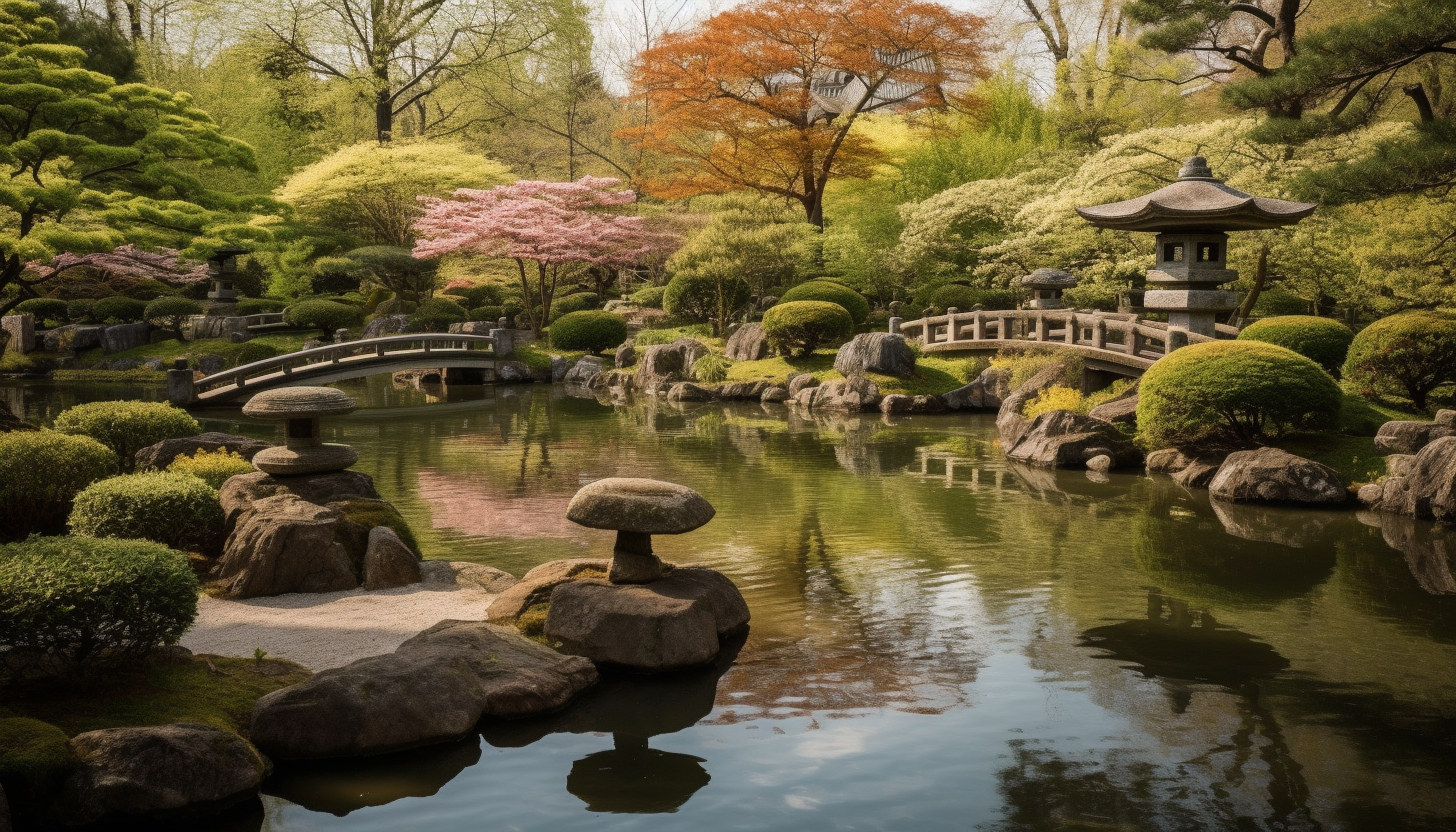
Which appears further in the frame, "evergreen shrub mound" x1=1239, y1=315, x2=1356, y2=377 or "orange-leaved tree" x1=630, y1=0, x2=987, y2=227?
"orange-leaved tree" x1=630, y1=0, x2=987, y2=227

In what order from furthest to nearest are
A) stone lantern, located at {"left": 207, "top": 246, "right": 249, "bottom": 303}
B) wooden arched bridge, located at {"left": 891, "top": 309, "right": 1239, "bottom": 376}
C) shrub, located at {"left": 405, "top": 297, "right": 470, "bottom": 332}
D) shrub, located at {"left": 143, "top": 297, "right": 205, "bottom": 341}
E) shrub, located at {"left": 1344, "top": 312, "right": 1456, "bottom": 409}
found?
stone lantern, located at {"left": 207, "top": 246, "right": 249, "bottom": 303} → shrub, located at {"left": 405, "top": 297, "right": 470, "bottom": 332} → shrub, located at {"left": 143, "top": 297, "right": 205, "bottom": 341} → wooden arched bridge, located at {"left": 891, "top": 309, "right": 1239, "bottom": 376} → shrub, located at {"left": 1344, "top": 312, "right": 1456, "bottom": 409}

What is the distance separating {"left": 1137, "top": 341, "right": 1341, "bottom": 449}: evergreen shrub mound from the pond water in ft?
3.92

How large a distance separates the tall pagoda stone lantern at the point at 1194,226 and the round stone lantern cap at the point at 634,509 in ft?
37.7

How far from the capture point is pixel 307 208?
38.4 metres

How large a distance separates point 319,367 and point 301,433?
1599 cm

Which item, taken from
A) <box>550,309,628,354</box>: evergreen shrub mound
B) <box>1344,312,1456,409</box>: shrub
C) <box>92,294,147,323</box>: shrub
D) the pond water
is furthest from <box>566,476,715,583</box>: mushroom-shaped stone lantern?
<box>92,294,147,323</box>: shrub

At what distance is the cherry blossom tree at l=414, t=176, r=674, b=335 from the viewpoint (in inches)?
1297

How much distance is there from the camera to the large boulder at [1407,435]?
45.2 feet

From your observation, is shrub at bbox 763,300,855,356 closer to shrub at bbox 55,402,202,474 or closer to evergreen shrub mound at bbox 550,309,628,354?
evergreen shrub mound at bbox 550,309,628,354

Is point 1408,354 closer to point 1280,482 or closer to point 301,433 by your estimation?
point 1280,482

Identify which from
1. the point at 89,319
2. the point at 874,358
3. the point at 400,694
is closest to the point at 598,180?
the point at 874,358

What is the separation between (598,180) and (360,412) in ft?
41.8

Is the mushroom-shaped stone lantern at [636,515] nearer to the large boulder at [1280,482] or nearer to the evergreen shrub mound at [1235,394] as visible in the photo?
the large boulder at [1280,482]

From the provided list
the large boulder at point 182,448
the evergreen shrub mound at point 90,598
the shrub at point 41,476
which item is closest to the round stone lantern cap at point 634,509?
the evergreen shrub mound at point 90,598
